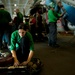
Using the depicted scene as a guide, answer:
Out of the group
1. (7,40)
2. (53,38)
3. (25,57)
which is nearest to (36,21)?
(53,38)

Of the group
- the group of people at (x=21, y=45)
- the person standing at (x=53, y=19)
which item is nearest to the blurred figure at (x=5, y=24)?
the person standing at (x=53, y=19)

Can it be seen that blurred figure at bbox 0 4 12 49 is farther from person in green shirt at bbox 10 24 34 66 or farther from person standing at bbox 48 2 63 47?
person in green shirt at bbox 10 24 34 66

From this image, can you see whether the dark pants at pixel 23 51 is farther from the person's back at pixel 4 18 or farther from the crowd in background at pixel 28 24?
the person's back at pixel 4 18

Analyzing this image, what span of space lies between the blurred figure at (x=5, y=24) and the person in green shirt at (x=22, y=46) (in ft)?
7.68

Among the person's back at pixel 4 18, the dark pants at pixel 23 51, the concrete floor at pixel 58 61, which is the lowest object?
the concrete floor at pixel 58 61

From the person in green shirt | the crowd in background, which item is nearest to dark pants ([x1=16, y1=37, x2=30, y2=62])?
the person in green shirt

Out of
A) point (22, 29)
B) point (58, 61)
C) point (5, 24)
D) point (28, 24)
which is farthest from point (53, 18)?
point (22, 29)

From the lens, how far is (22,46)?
4285mm

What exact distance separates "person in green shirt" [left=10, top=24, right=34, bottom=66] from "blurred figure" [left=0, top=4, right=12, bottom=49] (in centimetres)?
234

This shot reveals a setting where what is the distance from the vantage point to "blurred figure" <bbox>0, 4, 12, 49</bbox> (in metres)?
6.48

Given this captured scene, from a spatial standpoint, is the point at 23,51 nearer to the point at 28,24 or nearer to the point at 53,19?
the point at 53,19

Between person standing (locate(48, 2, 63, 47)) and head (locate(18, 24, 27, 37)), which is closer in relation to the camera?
head (locate(18, 24, 27, 37))

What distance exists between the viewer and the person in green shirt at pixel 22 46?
412cm

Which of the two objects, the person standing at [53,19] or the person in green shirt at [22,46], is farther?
the person standing at [53,19]
